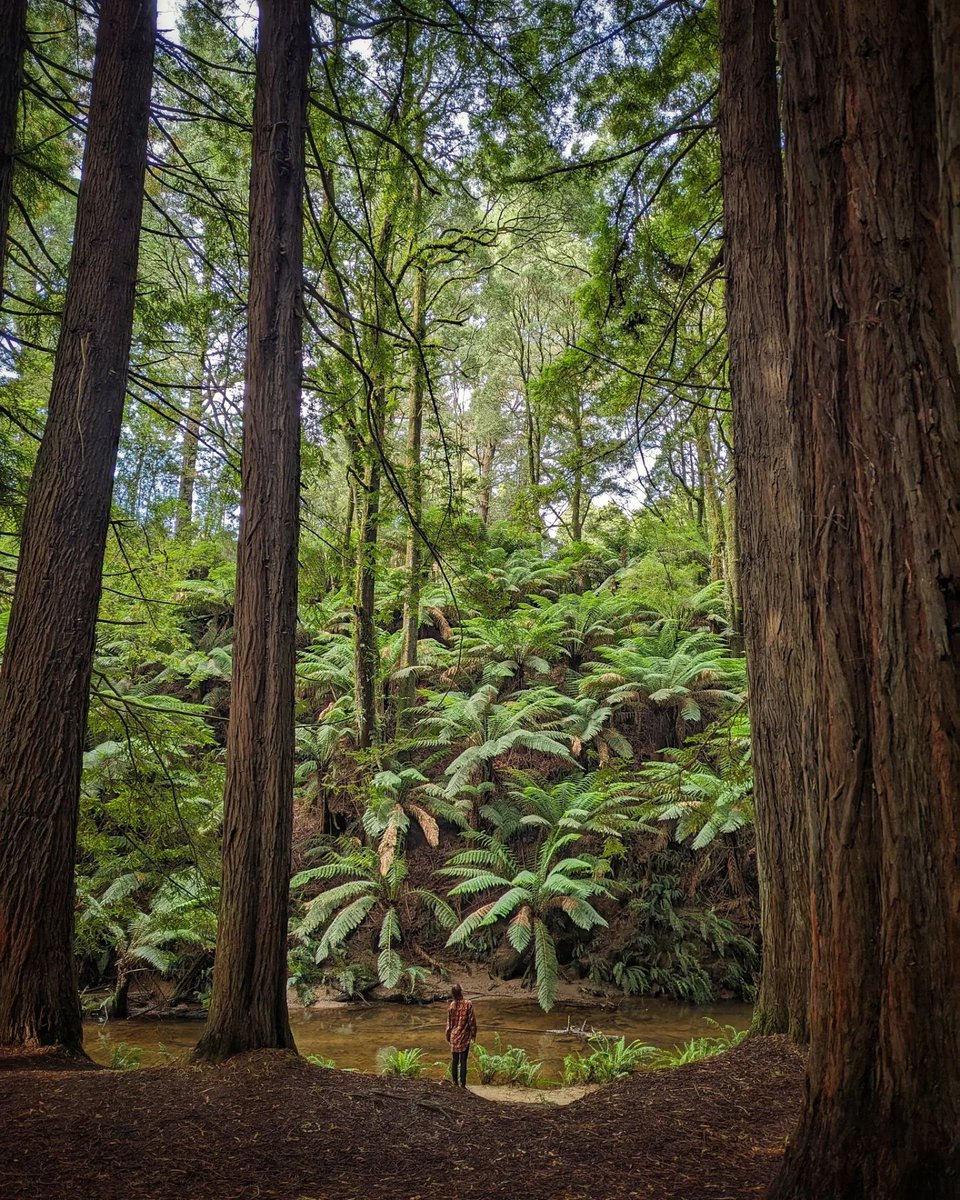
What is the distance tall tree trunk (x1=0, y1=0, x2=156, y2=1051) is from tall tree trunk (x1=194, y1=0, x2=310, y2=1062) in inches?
34.4

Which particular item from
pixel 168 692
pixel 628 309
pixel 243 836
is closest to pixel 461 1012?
pixel 243 836

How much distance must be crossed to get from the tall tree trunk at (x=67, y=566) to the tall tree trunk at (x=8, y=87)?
729 millimetres

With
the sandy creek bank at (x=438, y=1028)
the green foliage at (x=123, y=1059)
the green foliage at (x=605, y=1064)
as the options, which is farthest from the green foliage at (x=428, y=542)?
the green foliage at (x=605, y=1064)

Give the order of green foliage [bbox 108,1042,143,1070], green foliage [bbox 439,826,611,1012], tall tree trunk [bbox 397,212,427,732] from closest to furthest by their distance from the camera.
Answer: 1. green foliage [bbox 108,1042,143,1070]
2. green foliage [bbox 439,826,611,1012]
3. tall tree trunk [bbox 397,212,427,732]

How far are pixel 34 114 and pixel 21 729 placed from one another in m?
5.92

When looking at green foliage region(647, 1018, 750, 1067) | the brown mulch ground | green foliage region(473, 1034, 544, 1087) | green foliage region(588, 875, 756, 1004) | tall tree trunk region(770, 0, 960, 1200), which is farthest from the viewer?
green foliage region(588, 875, 756, 1004)

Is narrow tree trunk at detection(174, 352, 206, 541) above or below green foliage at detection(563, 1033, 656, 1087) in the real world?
above

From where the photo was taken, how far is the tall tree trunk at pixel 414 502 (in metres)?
10.0

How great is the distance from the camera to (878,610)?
2070 millimetres

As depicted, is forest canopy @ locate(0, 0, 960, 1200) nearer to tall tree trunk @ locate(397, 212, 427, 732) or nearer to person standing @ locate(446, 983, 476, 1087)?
tall tree trunk @ locate(397, 212, 427, 732)

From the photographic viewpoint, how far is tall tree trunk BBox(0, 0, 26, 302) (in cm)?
426

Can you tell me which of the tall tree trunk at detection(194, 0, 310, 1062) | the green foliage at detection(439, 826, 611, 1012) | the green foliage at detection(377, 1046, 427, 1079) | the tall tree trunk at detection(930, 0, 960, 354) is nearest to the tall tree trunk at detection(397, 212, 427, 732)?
the green foliage at detection(439, 826, 611, 1012)

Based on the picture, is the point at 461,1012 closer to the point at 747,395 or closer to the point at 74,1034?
the point at 74,1034

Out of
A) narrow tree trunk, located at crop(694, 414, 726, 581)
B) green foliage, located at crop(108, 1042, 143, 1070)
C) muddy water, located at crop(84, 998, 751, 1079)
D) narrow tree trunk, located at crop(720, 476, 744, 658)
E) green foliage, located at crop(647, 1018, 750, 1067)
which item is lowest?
muddy water, located at crop(84, 998, 751, 1079)
